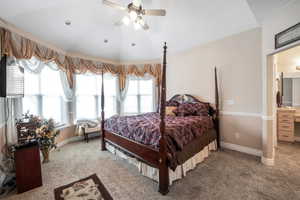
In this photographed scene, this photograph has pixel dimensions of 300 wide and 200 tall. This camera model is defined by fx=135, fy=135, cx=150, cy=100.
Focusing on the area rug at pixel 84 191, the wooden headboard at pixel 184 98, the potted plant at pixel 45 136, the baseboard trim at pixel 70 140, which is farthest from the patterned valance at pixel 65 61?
the area rug at pixel 84 191

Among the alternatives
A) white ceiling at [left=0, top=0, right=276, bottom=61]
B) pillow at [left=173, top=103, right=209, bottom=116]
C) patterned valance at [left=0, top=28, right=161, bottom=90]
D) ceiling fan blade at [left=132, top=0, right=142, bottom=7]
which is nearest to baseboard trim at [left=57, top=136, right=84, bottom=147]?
patterned valance at [left=0, top=28, right=161, bottom=90]

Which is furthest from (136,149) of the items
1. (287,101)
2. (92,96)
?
(287,101)

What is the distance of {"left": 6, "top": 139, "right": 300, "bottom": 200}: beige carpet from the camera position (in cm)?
191

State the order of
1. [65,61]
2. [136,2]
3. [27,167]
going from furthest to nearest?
[65,61] < [136,2] < [27,167]

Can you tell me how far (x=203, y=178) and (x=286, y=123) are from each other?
3303 mm

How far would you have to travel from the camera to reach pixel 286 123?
12.3 feet

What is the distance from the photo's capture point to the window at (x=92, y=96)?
4590 mm

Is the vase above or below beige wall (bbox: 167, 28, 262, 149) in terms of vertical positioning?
below

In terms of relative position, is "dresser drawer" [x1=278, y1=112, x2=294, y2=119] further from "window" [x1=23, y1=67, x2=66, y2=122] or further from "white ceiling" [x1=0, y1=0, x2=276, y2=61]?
"window" [x1=23, y1=67, x2=66, y2=122]

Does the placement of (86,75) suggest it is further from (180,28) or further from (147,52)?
(180,28)

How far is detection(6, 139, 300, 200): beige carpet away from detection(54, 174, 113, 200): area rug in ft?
0.28

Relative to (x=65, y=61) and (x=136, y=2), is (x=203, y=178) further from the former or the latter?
(x=65, y=61)

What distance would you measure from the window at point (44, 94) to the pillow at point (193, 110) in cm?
347

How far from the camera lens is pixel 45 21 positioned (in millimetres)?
2957
